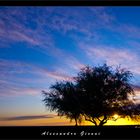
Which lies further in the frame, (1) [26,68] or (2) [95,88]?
(2) [95,88]

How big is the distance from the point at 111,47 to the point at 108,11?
16.7 inches

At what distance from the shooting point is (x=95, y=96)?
5.17 metres

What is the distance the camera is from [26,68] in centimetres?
492

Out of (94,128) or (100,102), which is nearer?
(94,128)

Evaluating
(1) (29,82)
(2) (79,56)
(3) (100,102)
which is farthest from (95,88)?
(1) (29,82)

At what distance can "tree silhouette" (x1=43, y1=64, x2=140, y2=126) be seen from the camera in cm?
496

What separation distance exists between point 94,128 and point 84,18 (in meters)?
1.28

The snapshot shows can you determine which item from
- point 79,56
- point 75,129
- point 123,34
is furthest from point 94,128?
point 123,34

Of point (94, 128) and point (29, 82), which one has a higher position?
point (29, 82)

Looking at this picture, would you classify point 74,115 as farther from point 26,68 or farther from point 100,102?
point 26,68

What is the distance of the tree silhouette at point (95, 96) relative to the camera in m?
4.96

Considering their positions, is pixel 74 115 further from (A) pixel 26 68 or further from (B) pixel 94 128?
(A) pixel 26 68

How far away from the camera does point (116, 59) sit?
4898mm

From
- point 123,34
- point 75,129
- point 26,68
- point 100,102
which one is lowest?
point 75,129
